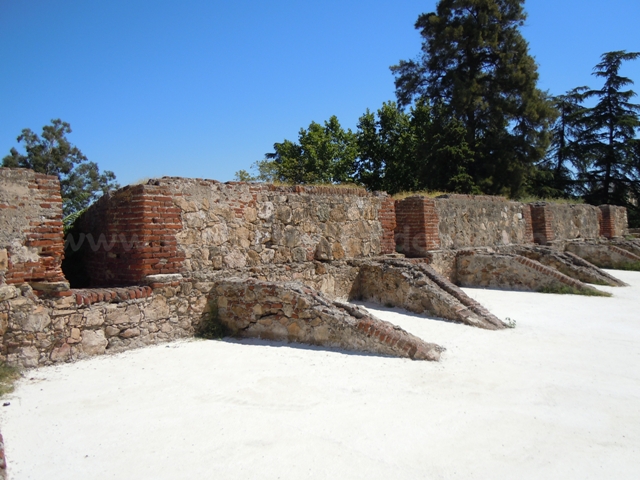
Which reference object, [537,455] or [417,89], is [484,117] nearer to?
[417,89]

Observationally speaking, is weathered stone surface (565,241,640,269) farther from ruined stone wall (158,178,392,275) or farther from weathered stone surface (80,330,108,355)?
weathered stone surface (80,330,108,355)

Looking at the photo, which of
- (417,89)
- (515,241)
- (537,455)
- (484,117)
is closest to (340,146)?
(417,89)

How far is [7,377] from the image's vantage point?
3975mm

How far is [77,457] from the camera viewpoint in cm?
283

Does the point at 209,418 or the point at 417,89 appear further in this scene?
the point at 417,89

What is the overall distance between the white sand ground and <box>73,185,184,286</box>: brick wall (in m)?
0.96

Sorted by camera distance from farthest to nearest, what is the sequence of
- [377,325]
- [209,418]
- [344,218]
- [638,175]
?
[638,175]
[344,218]
[377,325]
[209,418]

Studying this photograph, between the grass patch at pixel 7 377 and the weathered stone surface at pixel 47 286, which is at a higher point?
the weathered stone surface at pixel 47 286

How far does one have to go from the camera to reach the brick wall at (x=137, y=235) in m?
5.23

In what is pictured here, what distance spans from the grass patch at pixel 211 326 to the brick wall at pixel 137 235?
2.14 feet

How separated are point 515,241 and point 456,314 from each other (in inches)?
274

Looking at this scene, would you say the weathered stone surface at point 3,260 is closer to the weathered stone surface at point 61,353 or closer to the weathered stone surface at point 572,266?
the weathered stone surface at point 61,353

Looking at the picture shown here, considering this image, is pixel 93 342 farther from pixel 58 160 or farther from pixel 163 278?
pixel 58 160

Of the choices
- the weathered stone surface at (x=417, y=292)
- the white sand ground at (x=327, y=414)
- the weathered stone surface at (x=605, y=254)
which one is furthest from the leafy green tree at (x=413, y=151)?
the white sand ground at (x=327, y=414)
